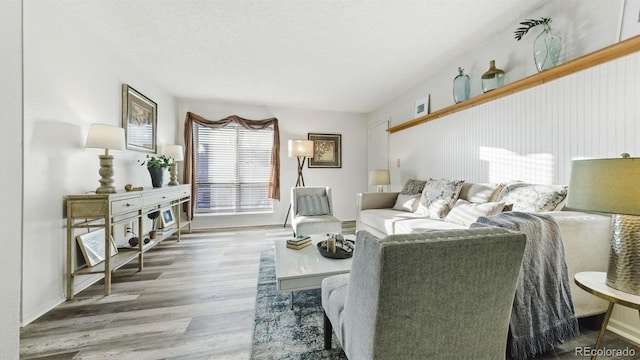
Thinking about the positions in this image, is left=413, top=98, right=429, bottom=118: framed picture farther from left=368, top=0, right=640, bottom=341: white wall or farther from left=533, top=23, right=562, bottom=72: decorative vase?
left=533, top=23, right=562, bottom=72: decorative vase

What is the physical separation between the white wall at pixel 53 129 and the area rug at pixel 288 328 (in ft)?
5.18

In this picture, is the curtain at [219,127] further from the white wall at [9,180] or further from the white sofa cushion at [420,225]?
the white wall at [9,180]

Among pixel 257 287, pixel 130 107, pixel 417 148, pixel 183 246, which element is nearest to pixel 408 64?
pixel 417 148

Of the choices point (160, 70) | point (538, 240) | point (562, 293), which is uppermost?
point (160, 70)

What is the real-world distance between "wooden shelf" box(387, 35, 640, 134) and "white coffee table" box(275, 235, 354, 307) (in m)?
2.17

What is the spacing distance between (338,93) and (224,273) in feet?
10.4

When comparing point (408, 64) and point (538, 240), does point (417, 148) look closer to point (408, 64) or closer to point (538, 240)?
point (408, 64)

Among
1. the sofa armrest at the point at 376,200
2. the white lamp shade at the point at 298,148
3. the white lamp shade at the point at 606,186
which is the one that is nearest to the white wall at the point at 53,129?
the white lamp shade at the point at 298,148

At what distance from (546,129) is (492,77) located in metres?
0.76

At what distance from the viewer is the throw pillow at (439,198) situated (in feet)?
8.61

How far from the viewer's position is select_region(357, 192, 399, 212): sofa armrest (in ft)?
11.8

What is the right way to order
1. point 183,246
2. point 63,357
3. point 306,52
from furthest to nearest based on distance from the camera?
point 183,246 < point 306,52 < point 63,357

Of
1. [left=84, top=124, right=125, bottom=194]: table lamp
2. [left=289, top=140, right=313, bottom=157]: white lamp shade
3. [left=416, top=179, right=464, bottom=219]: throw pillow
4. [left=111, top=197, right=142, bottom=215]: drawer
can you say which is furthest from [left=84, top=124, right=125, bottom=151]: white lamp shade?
[left=416, top=179, right=464, bottom=219]: throw pillow

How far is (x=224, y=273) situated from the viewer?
8.31 ft
